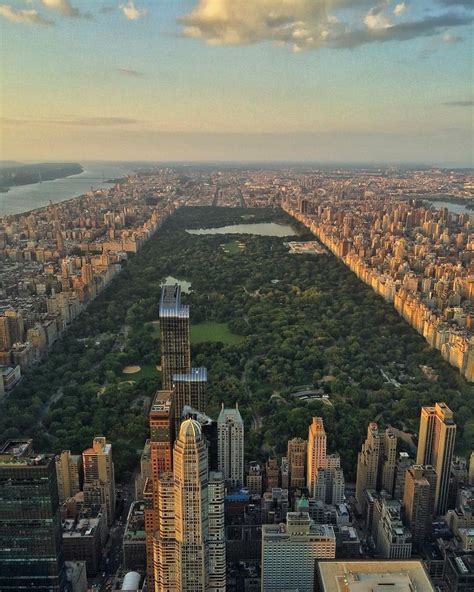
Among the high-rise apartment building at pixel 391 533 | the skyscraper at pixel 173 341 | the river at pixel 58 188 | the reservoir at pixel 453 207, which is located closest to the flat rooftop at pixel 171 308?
the skyscraper at pixel 173 341

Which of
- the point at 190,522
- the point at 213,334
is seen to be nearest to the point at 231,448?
the point at 190,522

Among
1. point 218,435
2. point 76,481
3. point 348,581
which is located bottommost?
point 76,481

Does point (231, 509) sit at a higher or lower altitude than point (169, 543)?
lower

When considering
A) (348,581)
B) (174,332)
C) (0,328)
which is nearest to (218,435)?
(174,332)

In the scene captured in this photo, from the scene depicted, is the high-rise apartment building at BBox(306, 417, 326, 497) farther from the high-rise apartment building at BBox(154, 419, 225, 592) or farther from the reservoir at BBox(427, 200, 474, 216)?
the reservoir at BBox(427, 200, 474, 216)

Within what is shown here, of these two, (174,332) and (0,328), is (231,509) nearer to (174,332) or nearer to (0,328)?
(174,332)

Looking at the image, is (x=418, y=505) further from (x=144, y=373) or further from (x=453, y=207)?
(x=453, y=207)

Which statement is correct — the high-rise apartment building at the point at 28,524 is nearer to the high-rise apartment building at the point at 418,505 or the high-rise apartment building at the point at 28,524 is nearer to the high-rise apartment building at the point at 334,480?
the high-rise apartment building at the point at 334,480
